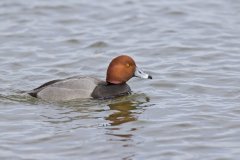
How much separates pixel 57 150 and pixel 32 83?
3881 mm

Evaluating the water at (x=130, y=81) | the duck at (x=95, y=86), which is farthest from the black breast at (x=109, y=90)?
the water at (x=130, y=81)

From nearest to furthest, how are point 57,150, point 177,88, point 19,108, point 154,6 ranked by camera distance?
point 57,150 → point 19,108 → point 177,88 → point 154,6

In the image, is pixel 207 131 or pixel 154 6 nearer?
pixel 207 131

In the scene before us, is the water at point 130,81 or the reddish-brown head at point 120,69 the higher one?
the reddish-brown head at point 120,69

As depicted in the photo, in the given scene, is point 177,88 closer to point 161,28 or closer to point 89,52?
point 89,52

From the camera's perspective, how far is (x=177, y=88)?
12406mm

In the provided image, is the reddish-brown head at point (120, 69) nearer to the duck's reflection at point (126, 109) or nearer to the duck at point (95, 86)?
the duck at point (95, 86)

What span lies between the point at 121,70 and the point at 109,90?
0.36 m

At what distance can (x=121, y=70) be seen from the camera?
11953 millimetres

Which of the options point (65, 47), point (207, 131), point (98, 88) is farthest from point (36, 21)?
point (207, 131)

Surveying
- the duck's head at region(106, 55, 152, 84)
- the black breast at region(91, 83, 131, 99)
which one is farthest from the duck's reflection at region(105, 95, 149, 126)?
the duck's head at region(106, 55, 152, 84)

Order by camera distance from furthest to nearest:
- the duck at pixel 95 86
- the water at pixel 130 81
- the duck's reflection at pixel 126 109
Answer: the duck at pixel 95 86, the duck's reflection at pixel 126 109, the water at pixel 130 81

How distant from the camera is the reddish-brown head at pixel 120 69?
39.1 ft

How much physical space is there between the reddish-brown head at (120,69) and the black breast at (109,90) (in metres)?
0.09
